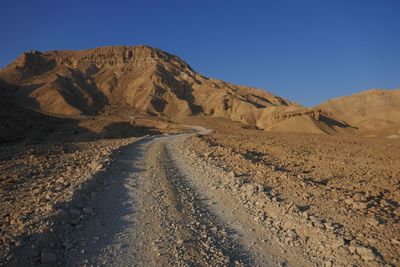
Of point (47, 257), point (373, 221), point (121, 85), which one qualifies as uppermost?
point (121, 85)

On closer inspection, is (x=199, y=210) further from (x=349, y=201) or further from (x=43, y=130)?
(x=43, y=130)

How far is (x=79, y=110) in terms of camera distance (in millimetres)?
103000

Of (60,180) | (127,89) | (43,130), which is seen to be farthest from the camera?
(127,89)

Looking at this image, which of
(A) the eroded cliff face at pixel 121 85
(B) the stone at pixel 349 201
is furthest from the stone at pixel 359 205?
(A) the eroded cliff face at pixel 121 85

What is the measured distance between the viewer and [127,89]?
429ft

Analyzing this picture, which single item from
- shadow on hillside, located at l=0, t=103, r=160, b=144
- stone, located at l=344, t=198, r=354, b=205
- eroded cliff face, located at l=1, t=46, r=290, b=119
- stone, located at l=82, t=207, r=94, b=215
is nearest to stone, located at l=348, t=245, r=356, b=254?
stone, located at l=344, t=198, r=354, b=205

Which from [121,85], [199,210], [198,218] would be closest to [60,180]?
[199,210]

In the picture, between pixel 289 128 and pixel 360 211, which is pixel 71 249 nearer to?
pixel 360 211

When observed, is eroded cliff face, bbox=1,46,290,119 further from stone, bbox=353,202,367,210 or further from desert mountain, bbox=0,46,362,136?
Answer: stone, bbox=353,202,367,210

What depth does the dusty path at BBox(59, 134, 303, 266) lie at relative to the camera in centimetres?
734

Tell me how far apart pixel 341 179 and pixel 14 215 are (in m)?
11.7

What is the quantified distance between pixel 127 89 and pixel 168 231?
126m

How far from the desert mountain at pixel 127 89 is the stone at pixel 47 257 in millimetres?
77569

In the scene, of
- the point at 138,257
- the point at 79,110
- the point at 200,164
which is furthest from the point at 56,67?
the point at 138,257
